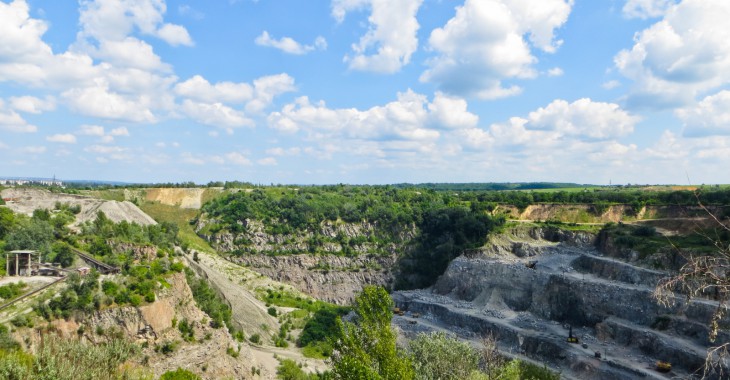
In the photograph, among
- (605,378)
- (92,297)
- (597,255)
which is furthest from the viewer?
(597,255)

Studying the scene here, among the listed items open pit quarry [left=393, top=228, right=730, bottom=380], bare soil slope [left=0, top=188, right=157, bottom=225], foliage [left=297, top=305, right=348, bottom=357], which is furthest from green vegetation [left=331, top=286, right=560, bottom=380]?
bare soil slope [left=0, top=188, right=157, bottom=225]

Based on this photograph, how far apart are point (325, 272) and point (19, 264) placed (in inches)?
2328

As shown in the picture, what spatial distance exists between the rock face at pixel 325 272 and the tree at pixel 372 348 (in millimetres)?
58209

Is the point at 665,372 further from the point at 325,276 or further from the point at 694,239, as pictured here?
the point at 325,276

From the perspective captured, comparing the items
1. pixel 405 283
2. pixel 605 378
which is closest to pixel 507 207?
pixel 405 283

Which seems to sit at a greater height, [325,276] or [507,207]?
[507,207]

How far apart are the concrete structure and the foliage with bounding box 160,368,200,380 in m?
15.2

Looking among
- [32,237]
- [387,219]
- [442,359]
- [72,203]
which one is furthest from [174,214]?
[442,359]

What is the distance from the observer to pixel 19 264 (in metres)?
35.5

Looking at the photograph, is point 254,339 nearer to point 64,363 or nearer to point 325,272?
point 64,363

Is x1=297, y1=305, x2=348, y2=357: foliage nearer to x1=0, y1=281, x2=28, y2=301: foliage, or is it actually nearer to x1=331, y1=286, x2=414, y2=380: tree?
x1=331, y1=286, x2=414, y2=380: tree

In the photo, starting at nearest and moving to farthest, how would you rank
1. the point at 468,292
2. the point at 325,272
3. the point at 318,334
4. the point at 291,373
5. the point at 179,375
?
the point at 179,375 < the point at 291,373 < the point at 318,334 < the point at 468,292 < the point at 325,272

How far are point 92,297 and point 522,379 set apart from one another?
3524cm

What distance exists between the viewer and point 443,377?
35250 millimetres
